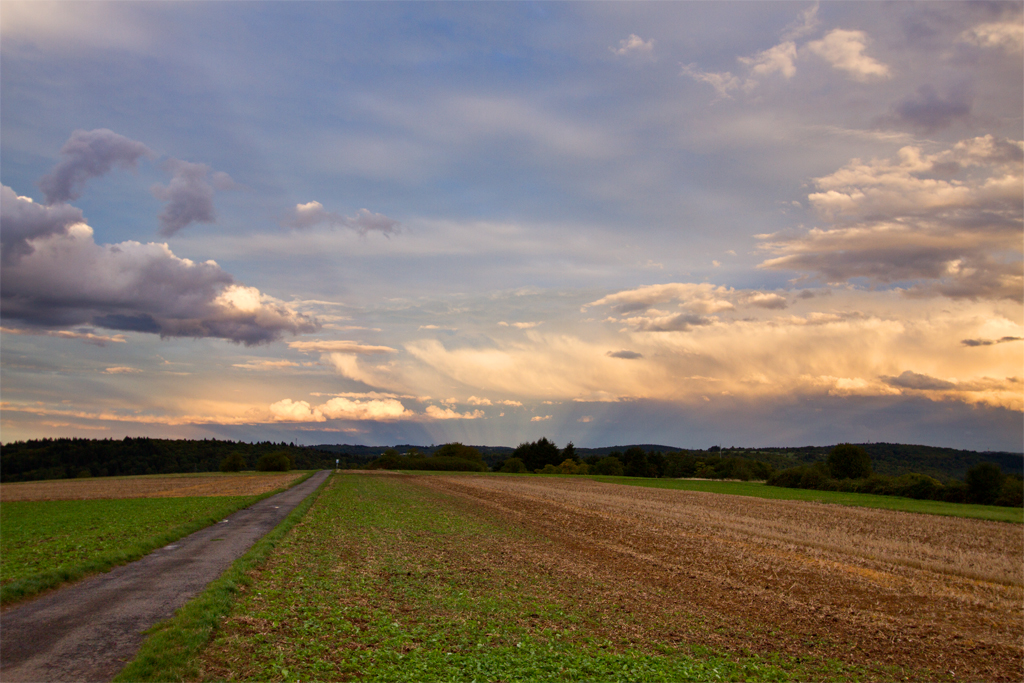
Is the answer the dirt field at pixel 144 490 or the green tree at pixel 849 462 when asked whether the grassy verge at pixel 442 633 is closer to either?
the dirt field at pixel 144 490

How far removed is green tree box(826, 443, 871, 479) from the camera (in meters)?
103

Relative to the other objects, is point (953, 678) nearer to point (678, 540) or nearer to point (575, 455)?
point (678, 540)

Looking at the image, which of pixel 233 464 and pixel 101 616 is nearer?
pixel 101 616

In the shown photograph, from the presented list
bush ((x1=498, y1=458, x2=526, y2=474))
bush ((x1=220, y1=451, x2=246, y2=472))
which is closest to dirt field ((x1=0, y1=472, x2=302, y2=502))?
bush ((x1=220, y1=451, x2=246, y2=472))

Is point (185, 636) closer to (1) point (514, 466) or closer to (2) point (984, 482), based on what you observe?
(2) point (984, 482)

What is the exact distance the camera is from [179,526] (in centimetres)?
3075

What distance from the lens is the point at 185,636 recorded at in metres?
12.1

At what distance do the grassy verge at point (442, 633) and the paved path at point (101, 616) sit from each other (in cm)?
166

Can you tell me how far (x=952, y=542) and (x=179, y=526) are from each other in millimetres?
41132

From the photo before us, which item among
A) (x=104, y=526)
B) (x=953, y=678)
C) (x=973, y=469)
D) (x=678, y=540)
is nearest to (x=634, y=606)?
(x=953, y=678)

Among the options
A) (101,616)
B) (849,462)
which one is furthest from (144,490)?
(849,462)

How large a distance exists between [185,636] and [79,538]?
68.3ft

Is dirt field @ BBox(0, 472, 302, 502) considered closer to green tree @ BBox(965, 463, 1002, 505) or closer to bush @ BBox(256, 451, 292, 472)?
bush @ BBox(256, 451, 292, 472)

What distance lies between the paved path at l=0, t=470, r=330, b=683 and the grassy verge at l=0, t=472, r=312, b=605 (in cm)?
73
